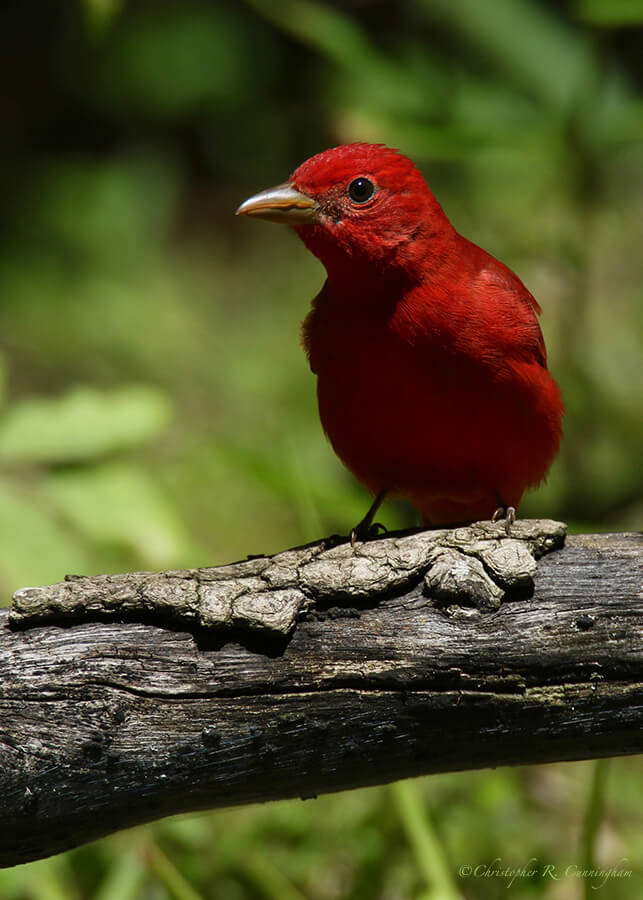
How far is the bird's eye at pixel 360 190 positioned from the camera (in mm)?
3451

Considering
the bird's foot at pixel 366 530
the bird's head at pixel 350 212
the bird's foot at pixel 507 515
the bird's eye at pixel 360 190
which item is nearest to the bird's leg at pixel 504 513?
the bird's foot at pixel 507 515

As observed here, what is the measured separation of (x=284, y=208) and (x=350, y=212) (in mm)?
194

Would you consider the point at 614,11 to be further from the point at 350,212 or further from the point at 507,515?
the point at 507,515

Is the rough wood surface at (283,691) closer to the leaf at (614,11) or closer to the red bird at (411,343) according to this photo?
the red bird at (411,343)

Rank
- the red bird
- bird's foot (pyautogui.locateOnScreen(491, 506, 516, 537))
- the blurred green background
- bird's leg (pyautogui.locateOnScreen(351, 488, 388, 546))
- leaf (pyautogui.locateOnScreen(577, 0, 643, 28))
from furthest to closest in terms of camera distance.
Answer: leaf (pyautogui.locateOnScreen(577, 0, 643, 28))
the blurred green background
bird's leg (pyautogui.locateOnScreen(351, 488, 388, 546))
the red bird
bird's foot (pyautogui.locateOnScreen(491, 506, 516, 537))

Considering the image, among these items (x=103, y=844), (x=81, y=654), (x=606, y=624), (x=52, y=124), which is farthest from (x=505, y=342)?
(x=52, y=124)

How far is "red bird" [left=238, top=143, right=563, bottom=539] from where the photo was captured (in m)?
3.23

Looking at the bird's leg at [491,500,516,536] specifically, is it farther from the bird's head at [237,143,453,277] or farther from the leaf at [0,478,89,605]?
the leaf at [0,478,89,605]

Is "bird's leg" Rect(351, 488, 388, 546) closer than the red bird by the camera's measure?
No

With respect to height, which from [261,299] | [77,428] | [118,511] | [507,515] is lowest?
[507,515]

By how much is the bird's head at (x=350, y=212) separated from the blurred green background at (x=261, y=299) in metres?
0.70

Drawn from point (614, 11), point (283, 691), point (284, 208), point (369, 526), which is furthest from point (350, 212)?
point (283, 691)

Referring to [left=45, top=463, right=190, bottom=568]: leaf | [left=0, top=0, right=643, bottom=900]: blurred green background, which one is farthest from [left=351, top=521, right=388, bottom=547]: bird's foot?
[left=45, top=463, right=190, bottom=568]: leaf

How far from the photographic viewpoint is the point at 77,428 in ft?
12.4
